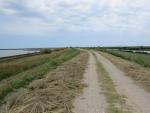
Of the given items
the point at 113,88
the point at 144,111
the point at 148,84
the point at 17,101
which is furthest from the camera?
the point at 148,84

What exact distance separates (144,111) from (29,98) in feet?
15.0

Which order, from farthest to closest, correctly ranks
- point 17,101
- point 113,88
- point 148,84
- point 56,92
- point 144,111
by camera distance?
point 148,84
point 113,88
point 56,92
point 17,101
point 144,111

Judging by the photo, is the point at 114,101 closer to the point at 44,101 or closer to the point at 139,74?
the point at 44,101

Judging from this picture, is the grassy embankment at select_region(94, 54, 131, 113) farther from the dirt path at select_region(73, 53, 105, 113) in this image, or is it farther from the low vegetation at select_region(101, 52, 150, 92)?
the low vegetation at select_region(101, 52, 150, 92)

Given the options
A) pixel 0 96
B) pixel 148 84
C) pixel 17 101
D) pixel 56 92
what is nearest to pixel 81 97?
pixel 56 92

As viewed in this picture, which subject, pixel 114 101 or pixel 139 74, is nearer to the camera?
pixel 114 101

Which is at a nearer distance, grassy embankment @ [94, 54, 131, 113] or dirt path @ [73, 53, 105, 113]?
grassy embankment @ [94, 54, 131, 113]

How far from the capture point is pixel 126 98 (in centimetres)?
1165

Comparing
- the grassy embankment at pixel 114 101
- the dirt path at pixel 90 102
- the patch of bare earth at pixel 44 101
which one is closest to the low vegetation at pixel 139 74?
the grassy embankment at pixel 114 101

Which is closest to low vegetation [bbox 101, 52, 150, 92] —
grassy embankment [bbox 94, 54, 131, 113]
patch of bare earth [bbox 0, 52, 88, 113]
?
grassy embankment [bbox 94, 54, 131, 113]

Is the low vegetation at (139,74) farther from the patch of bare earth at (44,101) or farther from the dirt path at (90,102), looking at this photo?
the patch of bare earth at (44,101)

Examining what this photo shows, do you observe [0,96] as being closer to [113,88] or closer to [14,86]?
[14,86]

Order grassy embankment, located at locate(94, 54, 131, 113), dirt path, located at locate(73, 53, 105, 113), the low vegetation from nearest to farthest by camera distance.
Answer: grassy embankment, located at locate(94, 54, 131, 113) → dirt path, located at locate(73, 53, 105, 113) → the low vegetation

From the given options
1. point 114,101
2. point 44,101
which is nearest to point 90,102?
point 114,101
